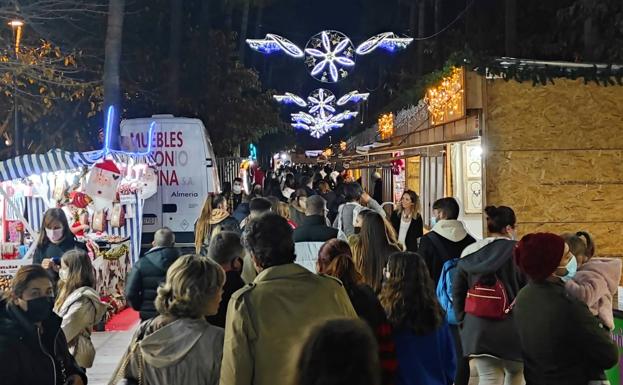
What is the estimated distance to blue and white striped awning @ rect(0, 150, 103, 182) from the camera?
391 inches

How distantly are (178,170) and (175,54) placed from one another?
9217 millimetres

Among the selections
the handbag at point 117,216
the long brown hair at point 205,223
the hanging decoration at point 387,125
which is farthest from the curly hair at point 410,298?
the hanging decoration at point 387,125

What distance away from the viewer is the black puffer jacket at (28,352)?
11.8 ft

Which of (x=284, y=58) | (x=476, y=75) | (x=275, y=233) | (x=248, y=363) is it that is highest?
(x=284, y=58)

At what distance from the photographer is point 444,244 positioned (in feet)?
20.7

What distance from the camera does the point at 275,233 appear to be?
130 inches

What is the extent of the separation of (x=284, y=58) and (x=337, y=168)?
35.7 ft

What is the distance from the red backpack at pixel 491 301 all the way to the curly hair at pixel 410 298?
131 cm

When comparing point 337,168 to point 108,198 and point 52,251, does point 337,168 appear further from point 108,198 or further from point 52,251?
point 52,251

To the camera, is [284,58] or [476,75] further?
[284,58]

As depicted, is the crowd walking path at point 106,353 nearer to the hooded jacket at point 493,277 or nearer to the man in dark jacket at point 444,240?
the man in dark jacket at point 444,240

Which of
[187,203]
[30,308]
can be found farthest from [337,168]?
[30,308]

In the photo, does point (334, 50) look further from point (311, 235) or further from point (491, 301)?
point (491, 301)

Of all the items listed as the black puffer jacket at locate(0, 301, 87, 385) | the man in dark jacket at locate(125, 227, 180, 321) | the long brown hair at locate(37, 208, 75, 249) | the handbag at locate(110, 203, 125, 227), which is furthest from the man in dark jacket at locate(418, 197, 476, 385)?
the handbag at locate(110, 203, 125, 227)
